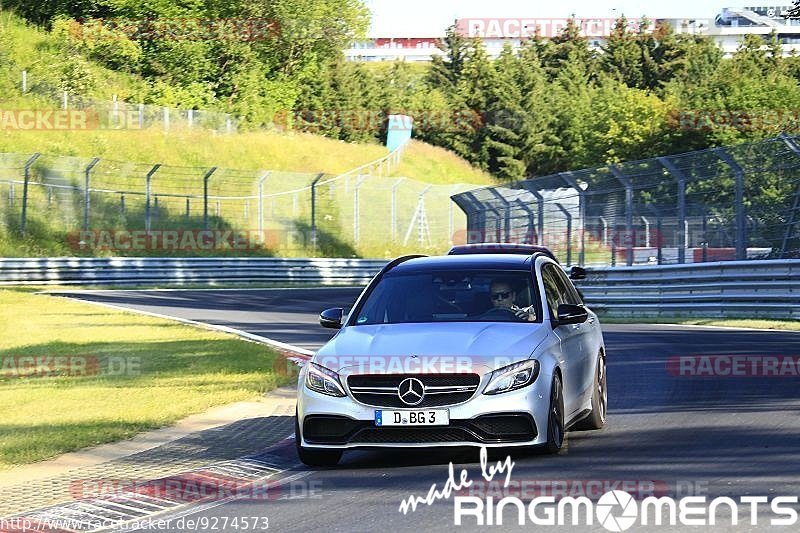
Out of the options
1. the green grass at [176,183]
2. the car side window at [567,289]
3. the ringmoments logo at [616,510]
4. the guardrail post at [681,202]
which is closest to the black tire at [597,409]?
the car side window at [567,289]

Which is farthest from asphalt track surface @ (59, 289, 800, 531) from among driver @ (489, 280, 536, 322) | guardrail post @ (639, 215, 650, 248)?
guardrail post @ (639, 215, 650, 248)

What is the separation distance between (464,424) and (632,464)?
1159 millimetres

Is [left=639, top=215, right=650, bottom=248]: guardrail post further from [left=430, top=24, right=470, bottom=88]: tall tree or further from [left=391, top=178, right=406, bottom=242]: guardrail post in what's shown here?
[left=430, top=24, right=470, bottom=88]: tall tree

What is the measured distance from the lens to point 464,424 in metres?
9.32

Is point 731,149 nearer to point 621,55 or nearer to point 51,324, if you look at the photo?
point 51,324

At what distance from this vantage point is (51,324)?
24188 mm

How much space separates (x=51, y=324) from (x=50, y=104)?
122ft

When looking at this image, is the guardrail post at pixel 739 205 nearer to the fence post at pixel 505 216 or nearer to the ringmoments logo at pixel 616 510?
the fence post at pixel 505 216

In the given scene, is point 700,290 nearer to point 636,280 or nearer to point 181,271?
point 636,280

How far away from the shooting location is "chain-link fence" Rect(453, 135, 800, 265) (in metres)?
25.0

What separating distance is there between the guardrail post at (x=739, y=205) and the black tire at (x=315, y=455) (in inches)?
665

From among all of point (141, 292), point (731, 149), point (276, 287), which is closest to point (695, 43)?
point (276, 287)

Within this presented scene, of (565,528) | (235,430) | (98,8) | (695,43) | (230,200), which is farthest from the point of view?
(695,43)

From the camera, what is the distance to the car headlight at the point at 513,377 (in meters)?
9.38
